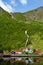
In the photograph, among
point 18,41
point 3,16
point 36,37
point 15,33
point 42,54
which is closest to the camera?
point 42,54

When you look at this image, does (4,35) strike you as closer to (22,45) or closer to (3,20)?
(22,45)

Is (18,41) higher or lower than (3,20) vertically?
lower

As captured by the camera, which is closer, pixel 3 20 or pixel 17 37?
pixel 17 37

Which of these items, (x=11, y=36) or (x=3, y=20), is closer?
(x=11, y=36)

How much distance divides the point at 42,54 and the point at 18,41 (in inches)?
580

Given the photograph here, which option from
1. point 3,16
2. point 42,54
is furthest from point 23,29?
point 42,54

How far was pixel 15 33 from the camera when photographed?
135000 millimetres

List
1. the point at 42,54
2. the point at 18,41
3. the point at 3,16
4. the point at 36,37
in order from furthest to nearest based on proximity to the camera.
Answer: the point at 3,16
the point at 36,37
the point at 18,41
the point at 42,54

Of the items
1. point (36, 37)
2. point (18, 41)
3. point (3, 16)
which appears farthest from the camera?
point (3, 16)

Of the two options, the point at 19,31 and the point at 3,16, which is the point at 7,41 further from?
the point at 3,16

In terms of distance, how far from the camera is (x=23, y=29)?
148500mm

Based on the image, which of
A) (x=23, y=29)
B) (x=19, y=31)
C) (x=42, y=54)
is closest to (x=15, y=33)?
(x=19, y=31)

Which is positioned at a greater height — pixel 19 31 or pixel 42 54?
pixel 19 31

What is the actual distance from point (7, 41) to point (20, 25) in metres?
30.6
